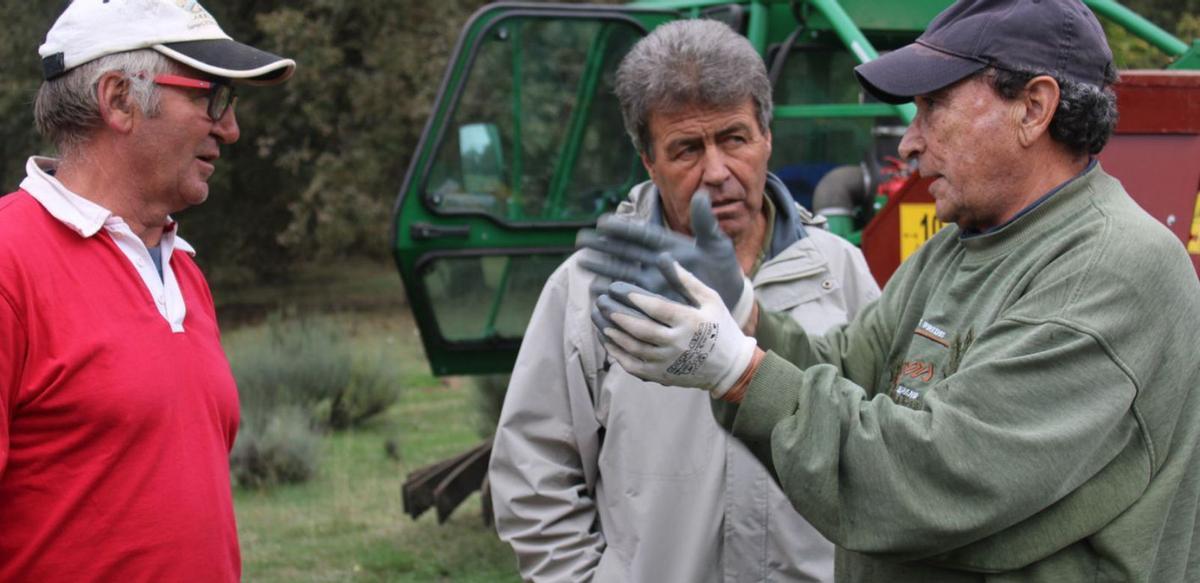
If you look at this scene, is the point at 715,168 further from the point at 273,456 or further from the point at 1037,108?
the point at 273,456

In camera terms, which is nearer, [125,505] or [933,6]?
[125,505]

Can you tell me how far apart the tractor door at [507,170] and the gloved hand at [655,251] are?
442 centimetres

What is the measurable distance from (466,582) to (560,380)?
149 inches

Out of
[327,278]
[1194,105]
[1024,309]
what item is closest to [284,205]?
[327,278]

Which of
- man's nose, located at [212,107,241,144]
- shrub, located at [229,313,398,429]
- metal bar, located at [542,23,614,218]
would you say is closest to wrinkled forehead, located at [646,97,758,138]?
man's nose, located at [212,107,241,144]

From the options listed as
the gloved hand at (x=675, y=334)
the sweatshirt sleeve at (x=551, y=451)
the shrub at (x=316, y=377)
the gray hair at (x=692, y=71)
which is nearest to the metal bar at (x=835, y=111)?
the gray hair at (x=692, y=71)

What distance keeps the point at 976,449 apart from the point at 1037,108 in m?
0.53

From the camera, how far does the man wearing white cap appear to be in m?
2.37

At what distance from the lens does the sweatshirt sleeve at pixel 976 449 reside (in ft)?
6.18

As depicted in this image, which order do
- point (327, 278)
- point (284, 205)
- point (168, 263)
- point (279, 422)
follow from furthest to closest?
point (327, 278) → point (284, 205) → point (279, 422) → point (168, 263)

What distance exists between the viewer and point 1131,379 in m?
1.90

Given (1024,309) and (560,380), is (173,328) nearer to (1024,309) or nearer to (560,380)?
(560,380)

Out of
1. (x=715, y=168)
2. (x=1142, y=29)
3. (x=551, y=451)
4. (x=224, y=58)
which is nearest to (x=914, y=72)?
(x=715, y=168)

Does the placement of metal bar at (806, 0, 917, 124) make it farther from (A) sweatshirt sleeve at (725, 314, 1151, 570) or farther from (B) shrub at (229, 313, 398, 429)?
(B) shrub at (229, 313, 398, 429)
